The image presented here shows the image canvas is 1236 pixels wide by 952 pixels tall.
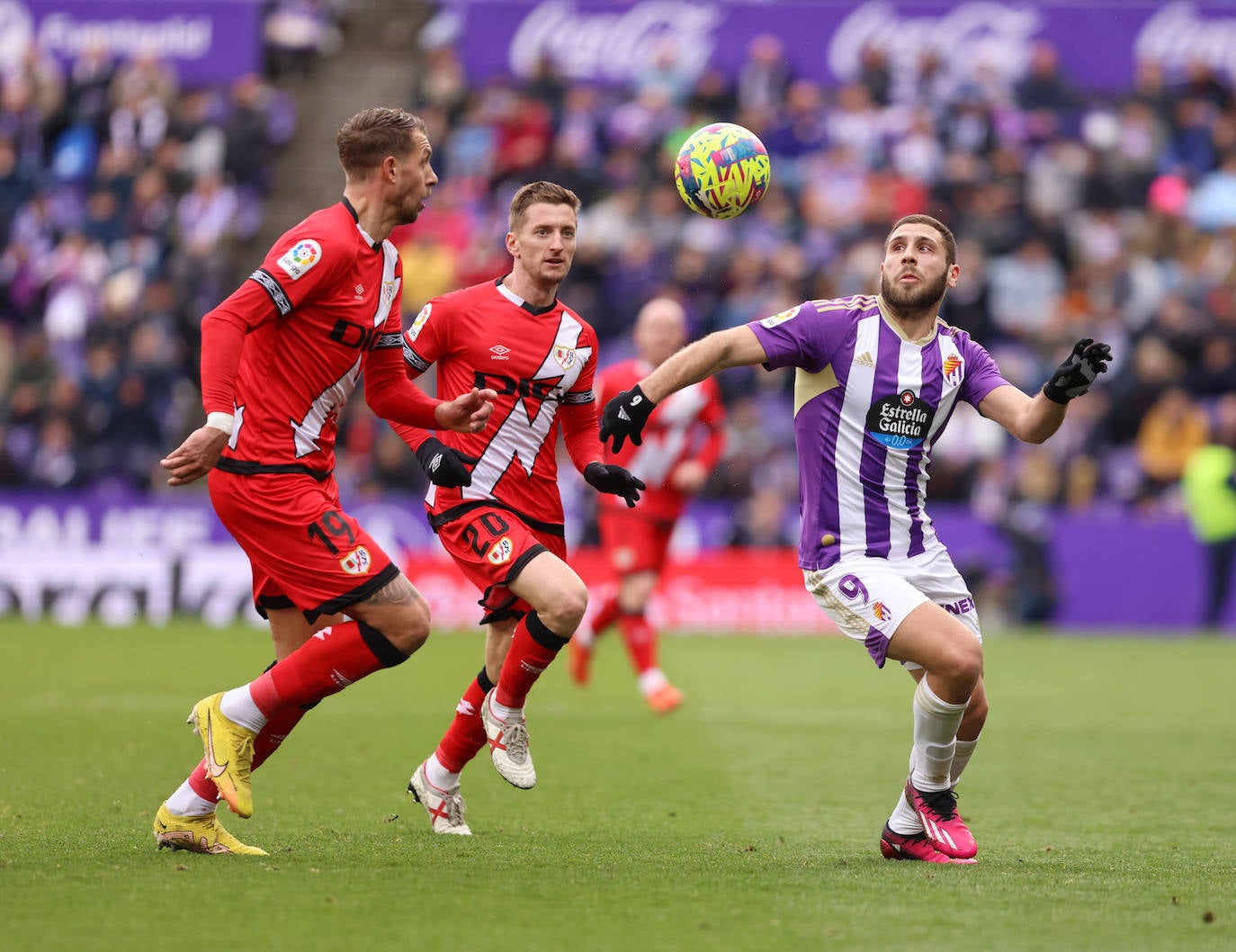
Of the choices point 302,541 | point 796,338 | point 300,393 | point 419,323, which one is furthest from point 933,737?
point 419,323

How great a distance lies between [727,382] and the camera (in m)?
18.6

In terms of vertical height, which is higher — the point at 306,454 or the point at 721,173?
the point at 721,173

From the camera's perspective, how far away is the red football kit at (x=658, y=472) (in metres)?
12.3

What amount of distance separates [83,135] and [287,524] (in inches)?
695

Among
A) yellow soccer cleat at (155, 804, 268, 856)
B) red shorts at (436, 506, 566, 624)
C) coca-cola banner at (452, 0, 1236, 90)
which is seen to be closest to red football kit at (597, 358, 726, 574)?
red shorts at (436, 506, 566, 624)

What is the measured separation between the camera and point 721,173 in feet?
24.8

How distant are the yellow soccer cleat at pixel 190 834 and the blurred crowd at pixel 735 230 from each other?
1190 centimetres

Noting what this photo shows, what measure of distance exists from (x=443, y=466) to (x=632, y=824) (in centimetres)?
181

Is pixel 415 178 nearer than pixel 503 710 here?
Yes

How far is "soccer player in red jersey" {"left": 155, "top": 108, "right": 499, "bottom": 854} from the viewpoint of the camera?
606cm

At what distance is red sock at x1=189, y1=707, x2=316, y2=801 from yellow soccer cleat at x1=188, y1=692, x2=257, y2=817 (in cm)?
8

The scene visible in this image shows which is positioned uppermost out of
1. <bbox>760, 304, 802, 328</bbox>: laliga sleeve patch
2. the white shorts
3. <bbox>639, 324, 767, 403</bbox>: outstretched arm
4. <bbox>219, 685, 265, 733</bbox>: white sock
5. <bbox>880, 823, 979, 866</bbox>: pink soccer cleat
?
<bbox>760, 304, 802, 328</bbox>: laliga sleeve patch

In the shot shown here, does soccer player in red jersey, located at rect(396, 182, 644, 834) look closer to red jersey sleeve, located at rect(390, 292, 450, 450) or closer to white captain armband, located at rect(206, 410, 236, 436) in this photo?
red jersey sleeve, located at rect(390, 292, 450, 450)

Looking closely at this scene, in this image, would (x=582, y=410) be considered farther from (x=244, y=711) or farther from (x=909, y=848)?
(x=909, y=848)
